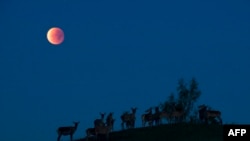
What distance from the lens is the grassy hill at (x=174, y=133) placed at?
118 feet

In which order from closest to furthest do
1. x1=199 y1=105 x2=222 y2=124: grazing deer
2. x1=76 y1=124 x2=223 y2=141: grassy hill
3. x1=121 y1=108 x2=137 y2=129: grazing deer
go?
x1=76 y1=124 x2=223 y2=141: grassy hill
x1=199 y1=105 x2=222 y2=124: grazing deer
x1=121 y1=108 x2=137 y2=129: grazing deer

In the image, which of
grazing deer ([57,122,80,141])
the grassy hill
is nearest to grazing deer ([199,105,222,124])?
the grassy hill

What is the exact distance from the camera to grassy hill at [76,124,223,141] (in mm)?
35969

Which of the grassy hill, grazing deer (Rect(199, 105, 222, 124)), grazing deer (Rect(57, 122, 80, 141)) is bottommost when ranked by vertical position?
the grassy hill

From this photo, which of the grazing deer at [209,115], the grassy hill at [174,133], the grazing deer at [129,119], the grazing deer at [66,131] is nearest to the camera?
the grassy hill at [174,133]

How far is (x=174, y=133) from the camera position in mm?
38062

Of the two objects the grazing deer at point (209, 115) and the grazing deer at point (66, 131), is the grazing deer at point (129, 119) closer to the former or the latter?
the grazing deer at point (66, 131)

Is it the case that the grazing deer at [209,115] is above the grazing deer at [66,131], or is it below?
above

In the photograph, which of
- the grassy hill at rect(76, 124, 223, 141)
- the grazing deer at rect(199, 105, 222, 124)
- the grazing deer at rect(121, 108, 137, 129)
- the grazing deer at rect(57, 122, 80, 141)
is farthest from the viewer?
the grazing deer at rect(121, 108, 137, 129)

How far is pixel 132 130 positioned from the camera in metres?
42.7

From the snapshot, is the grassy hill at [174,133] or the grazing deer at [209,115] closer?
the grassy hill at [174,133]

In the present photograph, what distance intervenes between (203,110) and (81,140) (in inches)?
373

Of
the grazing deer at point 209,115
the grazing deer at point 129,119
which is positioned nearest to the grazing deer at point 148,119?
the grazing deer at point 129,119

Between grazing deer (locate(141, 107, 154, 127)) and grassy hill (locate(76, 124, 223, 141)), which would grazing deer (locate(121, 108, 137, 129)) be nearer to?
grazing deer (locate(141, 107, 154, 127))
